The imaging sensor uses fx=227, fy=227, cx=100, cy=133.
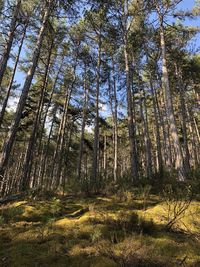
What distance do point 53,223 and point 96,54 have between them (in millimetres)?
15192

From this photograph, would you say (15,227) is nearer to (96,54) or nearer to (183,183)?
(183,183)

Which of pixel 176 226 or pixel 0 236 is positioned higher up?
pixel 176 226

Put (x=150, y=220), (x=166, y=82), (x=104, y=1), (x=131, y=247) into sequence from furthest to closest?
(x=104, y=1) < (x=166, y=82) < (x=150, y=220) < (x=131, y=247)

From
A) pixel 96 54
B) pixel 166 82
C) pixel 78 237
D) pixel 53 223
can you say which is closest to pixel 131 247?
pixel 78 237

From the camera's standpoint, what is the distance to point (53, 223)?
567 centimetres

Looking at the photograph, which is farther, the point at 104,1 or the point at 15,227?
the point at 104,1

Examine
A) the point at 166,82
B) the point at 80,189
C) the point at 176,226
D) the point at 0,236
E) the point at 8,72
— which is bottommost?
the point at 0,236

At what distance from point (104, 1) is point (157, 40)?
4.48m

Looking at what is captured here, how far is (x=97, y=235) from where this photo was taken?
14.9 feet

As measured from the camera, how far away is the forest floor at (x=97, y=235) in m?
3.94

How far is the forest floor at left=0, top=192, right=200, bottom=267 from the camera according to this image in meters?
3.94

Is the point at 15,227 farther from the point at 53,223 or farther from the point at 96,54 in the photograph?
the point at 96,54

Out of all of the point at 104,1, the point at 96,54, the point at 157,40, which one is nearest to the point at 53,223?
the point at 104,1

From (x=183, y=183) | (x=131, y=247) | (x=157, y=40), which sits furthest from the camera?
(x=157, y=40)
